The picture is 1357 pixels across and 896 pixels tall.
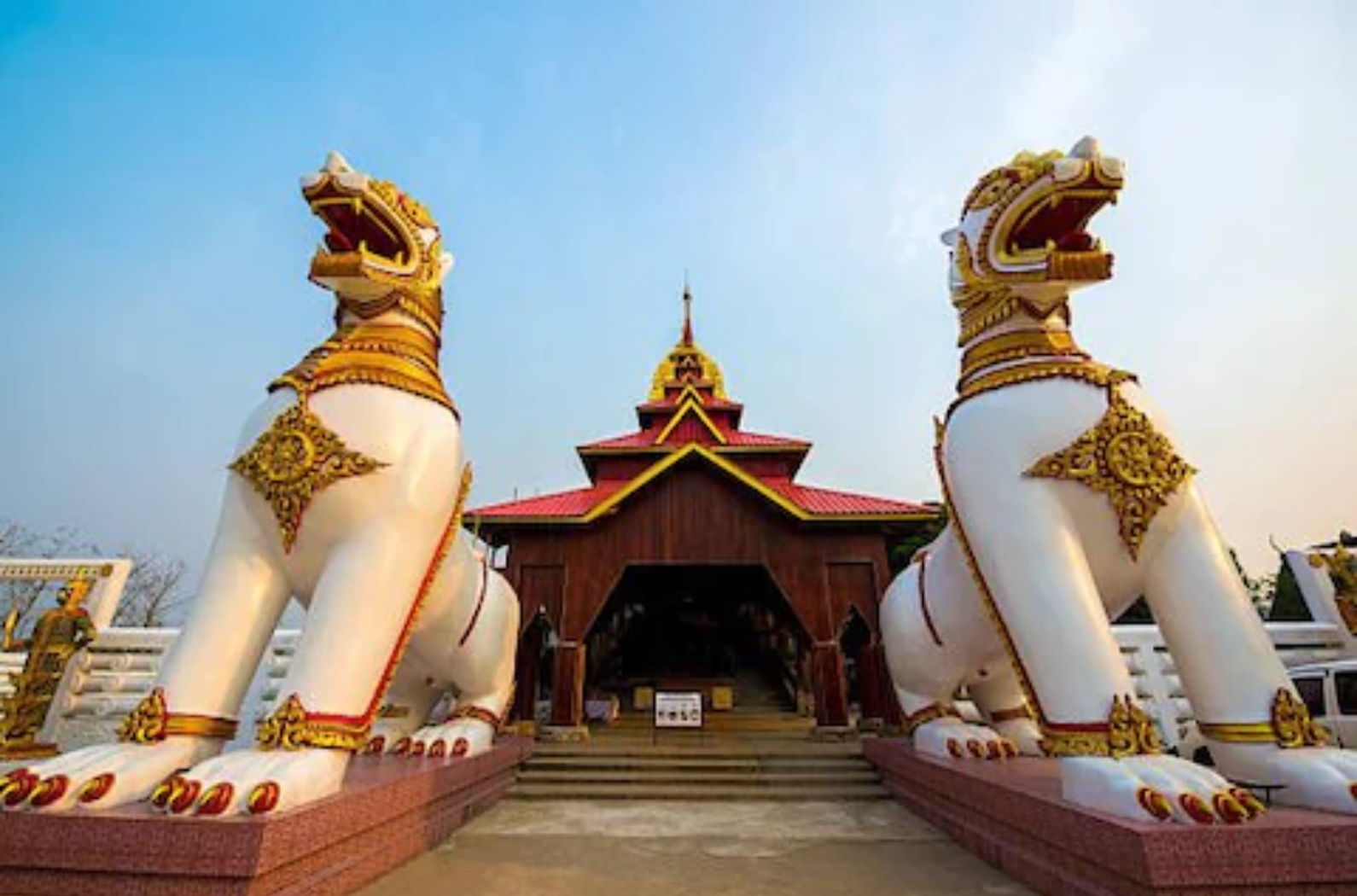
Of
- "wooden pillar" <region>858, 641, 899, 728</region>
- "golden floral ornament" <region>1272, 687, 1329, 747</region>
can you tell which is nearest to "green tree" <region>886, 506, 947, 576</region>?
"wooden pillar" <region>858, 641, 899, 728</region>

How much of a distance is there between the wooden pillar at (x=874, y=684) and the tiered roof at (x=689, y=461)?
1.45 meters

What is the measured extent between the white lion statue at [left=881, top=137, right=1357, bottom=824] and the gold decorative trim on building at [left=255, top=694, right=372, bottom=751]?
8.79 ft

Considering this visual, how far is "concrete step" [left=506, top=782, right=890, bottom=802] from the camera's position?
4.91 metres

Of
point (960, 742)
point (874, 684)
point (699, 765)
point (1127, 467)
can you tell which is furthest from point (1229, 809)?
point (874, 684)

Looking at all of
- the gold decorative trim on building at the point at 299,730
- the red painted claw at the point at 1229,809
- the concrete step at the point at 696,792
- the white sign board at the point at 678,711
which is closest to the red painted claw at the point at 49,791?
the gold decorative trim on building at the point at 299,730

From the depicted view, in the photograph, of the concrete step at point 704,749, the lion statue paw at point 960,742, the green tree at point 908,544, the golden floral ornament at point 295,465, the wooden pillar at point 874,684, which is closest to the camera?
the golden floral ornament at point 295,465

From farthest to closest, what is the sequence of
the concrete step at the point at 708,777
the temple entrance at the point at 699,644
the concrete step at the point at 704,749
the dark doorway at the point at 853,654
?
1. the temple entrance at the point at 699,644
2. the dark doorway at the point at 853,654
3. the concrete step at the point at 704,749
4. the concrete step at the point at 708,777

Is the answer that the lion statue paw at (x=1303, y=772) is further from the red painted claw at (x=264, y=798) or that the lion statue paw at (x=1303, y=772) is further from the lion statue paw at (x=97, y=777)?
the lion statue paw at (x=97, y=777)

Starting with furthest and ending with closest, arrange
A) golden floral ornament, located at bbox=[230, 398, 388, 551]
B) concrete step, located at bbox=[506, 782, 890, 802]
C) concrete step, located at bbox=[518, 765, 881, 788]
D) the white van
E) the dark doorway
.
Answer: the dark doorway < concrete step, located at bbox=[518, 765, 881, 788] < concrete step, located at bbox=[506, 782, 890, 802] < the white van < golden floral ornament, located at bbox=[230, 398, 388, 551]

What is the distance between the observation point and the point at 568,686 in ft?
22.3

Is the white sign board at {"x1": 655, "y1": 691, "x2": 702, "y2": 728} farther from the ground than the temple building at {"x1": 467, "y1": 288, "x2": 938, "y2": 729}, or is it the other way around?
the temple building at {"x1": 467, "y1": 288, "x2": 938, "y2": 729}

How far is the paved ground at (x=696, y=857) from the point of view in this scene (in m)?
2.71

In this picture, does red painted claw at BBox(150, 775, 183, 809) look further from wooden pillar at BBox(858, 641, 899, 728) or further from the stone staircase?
wooden pillar at BBox(858, 641, 899, 728)

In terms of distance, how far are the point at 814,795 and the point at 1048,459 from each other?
341cm
